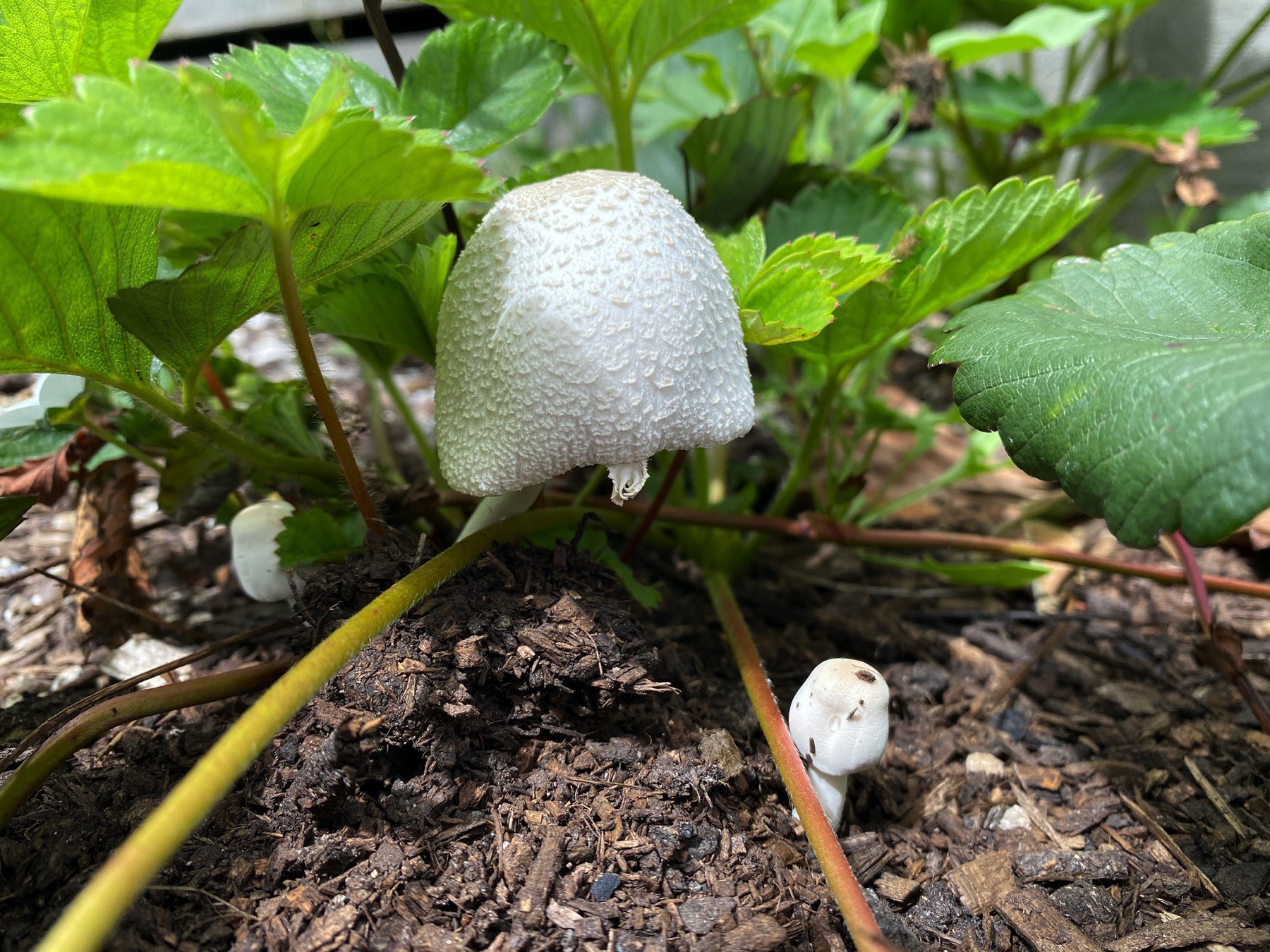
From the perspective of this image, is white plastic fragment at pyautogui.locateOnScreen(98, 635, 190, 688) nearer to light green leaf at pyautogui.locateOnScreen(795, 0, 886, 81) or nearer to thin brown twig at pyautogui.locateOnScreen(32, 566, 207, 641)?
thin brown twig at pyautogui.locateOnScreen(32, 566, 207, 641)

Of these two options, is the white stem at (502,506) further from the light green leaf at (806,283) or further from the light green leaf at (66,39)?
the light green leaf at (66,39)

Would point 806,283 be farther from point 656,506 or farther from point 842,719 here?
point 842,719

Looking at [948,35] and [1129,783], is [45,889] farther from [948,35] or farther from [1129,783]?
[948,35]

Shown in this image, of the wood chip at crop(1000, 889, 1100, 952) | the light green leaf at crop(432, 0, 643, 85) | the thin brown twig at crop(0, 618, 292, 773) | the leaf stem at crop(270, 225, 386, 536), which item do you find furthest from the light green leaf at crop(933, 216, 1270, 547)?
the thin brown twig at crop(0, 618, 292, 773)

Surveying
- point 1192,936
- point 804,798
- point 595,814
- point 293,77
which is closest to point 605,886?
point 595,814

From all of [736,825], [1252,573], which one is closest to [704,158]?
[736,825]
